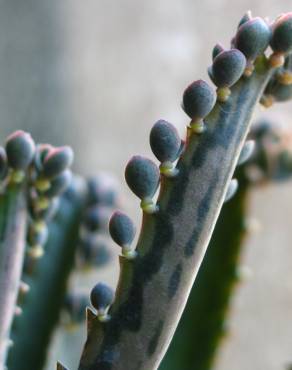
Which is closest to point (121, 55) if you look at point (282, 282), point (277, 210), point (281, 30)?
point (277, 210)

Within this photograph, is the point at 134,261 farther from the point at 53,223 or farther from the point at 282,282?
the point at 282,282

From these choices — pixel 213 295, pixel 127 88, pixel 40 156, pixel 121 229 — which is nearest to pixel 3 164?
pixel 40 156

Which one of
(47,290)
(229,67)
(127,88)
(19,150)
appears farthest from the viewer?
(127,88)

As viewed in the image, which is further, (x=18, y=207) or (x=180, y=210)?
(x=18, y=207)

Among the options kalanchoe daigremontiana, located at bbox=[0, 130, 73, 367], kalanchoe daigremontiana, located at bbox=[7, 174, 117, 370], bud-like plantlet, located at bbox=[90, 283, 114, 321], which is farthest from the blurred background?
bud-like plantlet, located at bbox=[90, 283, 114, 321]

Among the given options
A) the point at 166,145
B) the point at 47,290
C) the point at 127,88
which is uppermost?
the point at 127,88

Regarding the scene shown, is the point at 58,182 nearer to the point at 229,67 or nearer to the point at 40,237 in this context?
the point at 40,237
